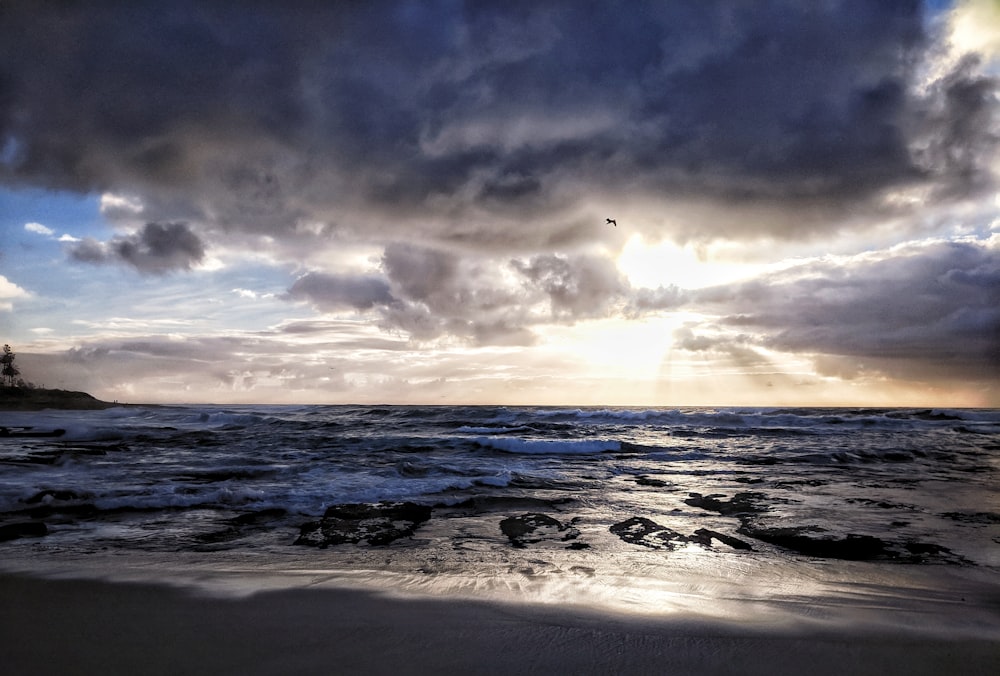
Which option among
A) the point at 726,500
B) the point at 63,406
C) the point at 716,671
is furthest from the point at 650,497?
the point at 63,406

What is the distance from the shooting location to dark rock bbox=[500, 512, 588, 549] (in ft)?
18.3

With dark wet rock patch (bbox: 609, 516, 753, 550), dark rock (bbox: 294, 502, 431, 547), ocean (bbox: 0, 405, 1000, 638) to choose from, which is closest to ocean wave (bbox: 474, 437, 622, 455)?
ocean (bbox: 0, 405, 1000, 638)

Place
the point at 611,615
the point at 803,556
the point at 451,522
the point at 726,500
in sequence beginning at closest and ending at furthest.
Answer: the point at 611,615, the point at 803,556, the point at 451,522, the point at 726,500

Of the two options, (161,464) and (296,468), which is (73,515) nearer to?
(296,468)

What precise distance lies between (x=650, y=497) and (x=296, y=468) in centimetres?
749

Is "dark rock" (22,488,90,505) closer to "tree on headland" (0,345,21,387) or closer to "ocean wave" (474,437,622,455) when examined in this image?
"ocean wave" (474,437,622,455)

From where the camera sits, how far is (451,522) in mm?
6500

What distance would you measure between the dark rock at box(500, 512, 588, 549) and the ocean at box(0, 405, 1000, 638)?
0.04 m

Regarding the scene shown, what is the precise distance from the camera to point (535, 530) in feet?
20.0

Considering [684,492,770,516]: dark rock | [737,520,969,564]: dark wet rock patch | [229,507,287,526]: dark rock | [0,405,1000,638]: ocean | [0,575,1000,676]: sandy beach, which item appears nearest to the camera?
[0,575,1000,676]: sandy beach

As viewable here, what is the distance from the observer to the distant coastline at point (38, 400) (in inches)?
2136

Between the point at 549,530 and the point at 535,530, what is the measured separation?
0.54ft

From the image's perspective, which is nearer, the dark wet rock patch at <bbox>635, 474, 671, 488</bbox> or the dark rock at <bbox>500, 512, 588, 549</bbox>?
the dark rock at <bbox>500, 512, 588, 549</bbox>

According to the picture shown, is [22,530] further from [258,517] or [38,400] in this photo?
[38,400]
